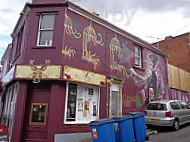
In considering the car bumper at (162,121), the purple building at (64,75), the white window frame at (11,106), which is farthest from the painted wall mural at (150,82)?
the white window frame at (11,106)

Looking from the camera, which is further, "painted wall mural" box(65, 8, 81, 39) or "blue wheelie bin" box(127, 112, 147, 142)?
"painted wall mural" box(65, 8, 81, 39)

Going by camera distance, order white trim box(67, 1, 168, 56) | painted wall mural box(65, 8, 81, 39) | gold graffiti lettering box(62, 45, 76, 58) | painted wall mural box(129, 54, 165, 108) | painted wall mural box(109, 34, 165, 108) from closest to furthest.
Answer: gold graffiti lettering box(62, 45, 76, 58)
painted wall mural box(65, 8, 81, 39)
white trim box(67, 1, 168, 56)
painted wall mural box(109, 34, 165, 108)
painted wall mural box(129, 54, 165, 108)

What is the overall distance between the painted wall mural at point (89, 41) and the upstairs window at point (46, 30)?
73.5 inches

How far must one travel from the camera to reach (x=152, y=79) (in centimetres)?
1386

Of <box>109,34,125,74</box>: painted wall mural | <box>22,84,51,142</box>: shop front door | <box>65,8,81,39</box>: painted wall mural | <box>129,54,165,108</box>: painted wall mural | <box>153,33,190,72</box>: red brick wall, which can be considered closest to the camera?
<box>22,84,51,142</box>: shop front door

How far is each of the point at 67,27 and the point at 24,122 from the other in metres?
5.12

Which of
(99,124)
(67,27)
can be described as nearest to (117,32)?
(67,27)

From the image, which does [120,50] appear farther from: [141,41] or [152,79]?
[152,79]

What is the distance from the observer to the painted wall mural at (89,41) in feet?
30.7

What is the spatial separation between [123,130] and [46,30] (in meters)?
6.28

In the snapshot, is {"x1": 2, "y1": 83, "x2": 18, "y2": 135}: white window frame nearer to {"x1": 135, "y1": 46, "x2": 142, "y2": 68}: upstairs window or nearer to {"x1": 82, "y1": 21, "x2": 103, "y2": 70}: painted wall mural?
{"x1": 82, "y1": 21, "x2": 103, "y2": 70}: painted wall mural

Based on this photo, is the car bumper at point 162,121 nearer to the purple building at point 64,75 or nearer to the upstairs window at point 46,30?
the purple building at point 64,75

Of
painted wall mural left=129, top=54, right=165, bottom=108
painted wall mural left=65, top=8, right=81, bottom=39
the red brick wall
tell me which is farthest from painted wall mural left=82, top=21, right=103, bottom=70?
the red brick wall

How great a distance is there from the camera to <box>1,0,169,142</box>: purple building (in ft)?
25.0
